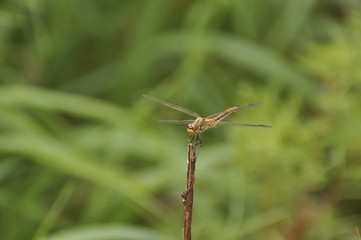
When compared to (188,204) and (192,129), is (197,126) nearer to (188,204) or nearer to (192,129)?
(192,129)

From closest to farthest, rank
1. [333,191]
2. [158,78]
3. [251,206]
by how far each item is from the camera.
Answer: [333,191] < [251,206] < [158,78]

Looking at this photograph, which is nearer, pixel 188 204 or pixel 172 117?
pixel 188 204

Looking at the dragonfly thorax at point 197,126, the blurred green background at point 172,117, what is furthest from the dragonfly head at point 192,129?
the blurred green background at point 172,117

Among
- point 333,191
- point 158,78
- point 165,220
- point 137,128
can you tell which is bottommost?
point 165,220

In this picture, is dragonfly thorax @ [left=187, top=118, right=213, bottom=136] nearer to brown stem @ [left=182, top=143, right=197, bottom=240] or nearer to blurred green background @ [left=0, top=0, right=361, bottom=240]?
brown stem @ [left=182, top=143, right=197, bottom=240]

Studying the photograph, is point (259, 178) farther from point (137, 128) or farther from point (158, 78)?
point (158, 78)

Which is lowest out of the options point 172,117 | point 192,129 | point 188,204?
point 188,204

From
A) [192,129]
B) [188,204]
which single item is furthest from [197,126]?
[188,204]

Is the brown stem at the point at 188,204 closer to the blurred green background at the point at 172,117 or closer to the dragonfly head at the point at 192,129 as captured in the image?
the dragonfly head at the point at 192,129

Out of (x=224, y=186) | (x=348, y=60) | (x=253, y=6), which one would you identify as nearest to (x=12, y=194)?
(x=224, y=186)
